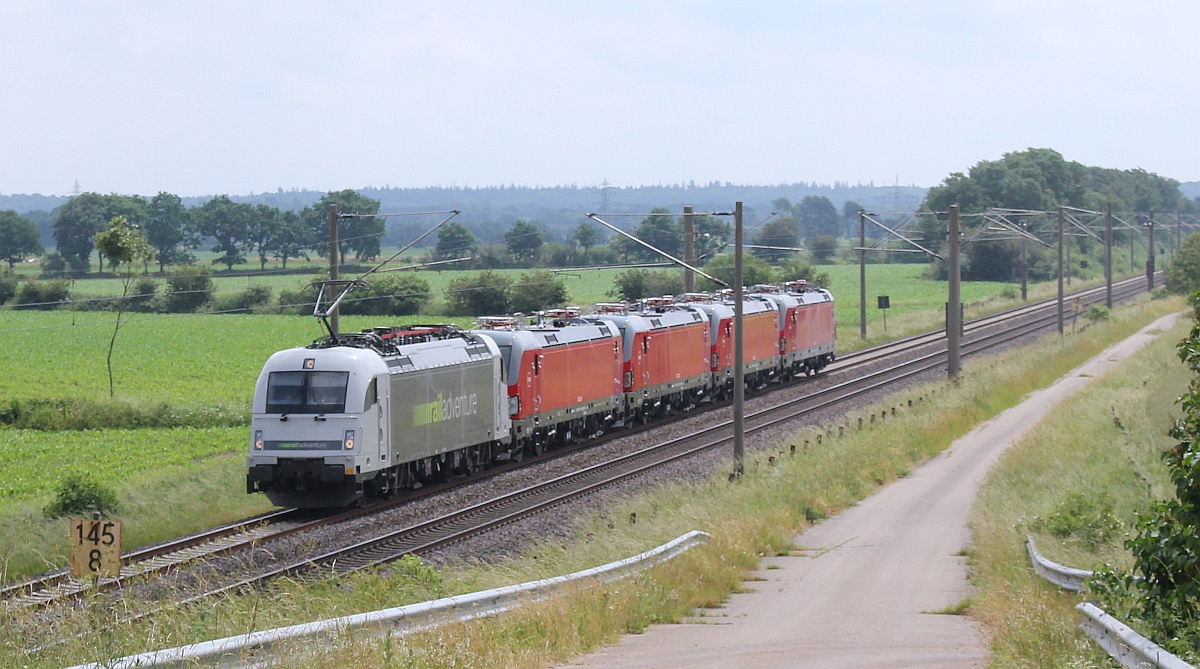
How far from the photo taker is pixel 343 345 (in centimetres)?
2609

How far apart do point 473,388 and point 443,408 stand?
1648 millimetres

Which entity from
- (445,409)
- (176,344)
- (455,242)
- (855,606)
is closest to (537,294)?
(176,344)

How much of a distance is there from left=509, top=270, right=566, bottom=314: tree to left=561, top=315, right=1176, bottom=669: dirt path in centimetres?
4206

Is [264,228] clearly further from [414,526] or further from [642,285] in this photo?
[414,526]

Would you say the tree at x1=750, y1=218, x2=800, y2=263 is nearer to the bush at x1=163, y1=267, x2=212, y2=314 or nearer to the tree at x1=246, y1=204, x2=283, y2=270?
the tree at x1=246, y1=204, x2=283, y2=270

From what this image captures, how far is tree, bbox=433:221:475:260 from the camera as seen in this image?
309ft

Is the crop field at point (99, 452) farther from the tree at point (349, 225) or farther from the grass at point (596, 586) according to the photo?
the tree at point (349, 225)

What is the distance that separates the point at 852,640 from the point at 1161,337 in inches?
2151

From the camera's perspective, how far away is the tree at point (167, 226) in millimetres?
109125

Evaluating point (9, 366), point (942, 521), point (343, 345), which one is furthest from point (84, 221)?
point (942, 521)

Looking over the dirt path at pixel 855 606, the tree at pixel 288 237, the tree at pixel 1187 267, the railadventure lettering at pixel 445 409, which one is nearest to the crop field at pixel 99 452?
the railadventure lettering at pixel 445 409

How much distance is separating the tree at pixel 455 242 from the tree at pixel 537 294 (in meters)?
23.9

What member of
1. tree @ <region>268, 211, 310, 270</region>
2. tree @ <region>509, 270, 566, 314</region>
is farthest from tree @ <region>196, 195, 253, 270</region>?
tree @ <region>509, 270, 566, 314</region>

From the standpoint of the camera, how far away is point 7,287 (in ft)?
290
